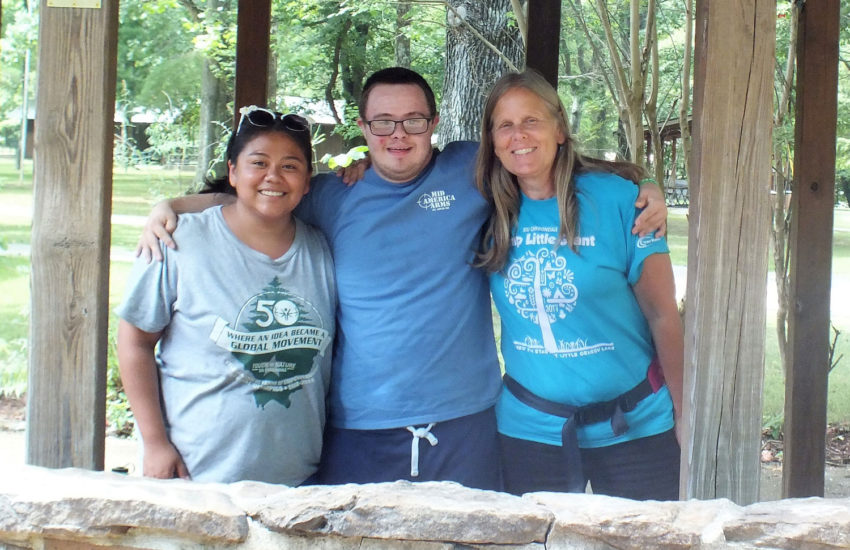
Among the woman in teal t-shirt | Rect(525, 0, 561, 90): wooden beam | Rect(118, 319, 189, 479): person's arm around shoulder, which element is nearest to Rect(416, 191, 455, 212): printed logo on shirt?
the woman in teal t-shirt

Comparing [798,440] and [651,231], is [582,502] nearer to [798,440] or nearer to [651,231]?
[651,231]

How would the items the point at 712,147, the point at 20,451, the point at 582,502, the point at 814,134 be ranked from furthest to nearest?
the point at 20,451
the point at 814,134
the point at 712,147
the point at 582,502

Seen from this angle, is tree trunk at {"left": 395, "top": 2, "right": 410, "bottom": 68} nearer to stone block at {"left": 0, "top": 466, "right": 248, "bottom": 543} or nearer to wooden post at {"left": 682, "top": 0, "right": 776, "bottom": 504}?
wooden post at {"left": 682, "top": 0, "right": 776, "bottom": 504}

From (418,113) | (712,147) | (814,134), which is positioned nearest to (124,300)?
(418,113)

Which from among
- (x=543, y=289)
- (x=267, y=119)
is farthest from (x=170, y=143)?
(x=543, y=289)

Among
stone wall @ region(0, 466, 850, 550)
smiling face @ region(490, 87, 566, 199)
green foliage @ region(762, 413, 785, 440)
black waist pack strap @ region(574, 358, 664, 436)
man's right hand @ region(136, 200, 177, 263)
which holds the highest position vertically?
smiling face @ region(490, 87, 566, 199)

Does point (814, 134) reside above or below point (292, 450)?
above

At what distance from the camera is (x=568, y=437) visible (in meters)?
2.69

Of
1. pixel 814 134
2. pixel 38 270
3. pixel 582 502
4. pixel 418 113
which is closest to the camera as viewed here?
pixel 582 502

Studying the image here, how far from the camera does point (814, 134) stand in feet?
10.6

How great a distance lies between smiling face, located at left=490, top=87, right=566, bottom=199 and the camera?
106 inches

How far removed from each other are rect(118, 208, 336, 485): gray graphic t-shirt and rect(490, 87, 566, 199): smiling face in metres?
0.73

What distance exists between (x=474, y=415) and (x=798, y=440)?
4.64ft

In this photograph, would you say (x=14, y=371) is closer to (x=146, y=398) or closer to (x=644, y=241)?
(x=146, y=398)
